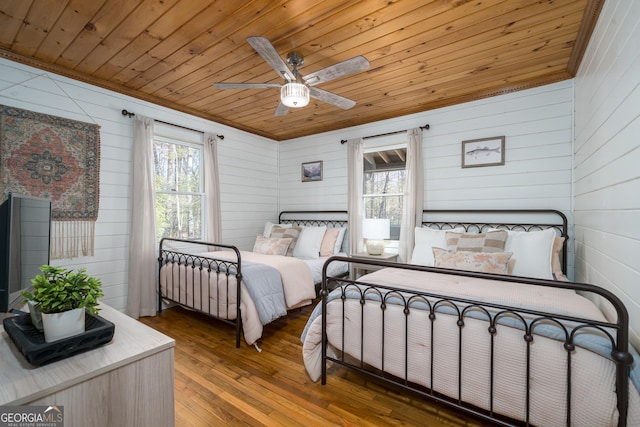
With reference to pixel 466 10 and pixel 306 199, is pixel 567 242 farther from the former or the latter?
pixel 306 199

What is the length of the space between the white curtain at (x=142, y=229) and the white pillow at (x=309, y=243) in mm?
1738

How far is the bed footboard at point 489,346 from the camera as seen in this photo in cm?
118

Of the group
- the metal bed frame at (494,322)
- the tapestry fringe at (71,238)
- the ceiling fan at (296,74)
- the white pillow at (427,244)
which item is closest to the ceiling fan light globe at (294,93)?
the ceiling fan at (296,74)

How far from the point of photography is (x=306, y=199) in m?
4.70

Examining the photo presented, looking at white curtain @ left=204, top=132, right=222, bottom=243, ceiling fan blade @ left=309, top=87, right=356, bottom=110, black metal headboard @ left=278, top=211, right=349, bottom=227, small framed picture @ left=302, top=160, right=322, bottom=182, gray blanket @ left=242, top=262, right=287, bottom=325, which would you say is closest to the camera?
ceiling fan blade @ left=309, top=87, right=356, bottom=110

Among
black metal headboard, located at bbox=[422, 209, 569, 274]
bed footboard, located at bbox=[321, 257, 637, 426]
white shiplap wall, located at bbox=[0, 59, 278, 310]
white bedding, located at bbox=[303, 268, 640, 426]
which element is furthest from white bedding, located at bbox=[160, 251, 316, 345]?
black metal headboard, located at bbox=[422, 209, 569, 274]

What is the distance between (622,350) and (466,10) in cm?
198

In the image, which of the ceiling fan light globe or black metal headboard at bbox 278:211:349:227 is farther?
black metal headboard at bbox 278:211:349:227

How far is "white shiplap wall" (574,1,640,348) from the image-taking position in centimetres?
132

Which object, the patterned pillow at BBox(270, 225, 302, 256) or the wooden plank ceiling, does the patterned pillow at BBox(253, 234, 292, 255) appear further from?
the wooden plank ceiling

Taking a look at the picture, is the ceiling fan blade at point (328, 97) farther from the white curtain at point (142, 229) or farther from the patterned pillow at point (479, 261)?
the white curtain at point (142, 229)

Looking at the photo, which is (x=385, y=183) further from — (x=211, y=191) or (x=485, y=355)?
(x=485, y=355)

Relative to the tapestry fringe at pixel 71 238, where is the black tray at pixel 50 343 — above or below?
below

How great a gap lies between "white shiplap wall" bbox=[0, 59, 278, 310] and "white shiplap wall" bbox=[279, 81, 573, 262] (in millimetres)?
2121
